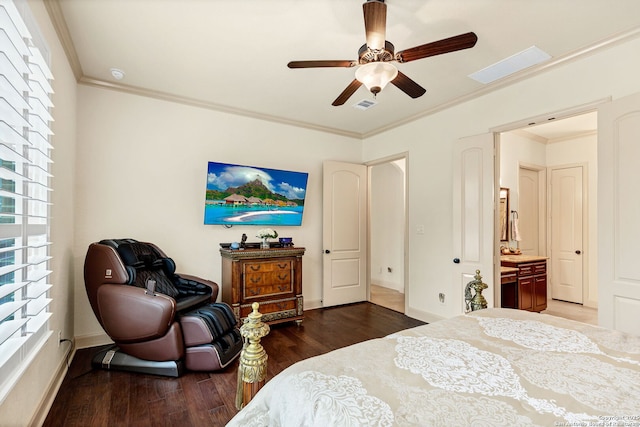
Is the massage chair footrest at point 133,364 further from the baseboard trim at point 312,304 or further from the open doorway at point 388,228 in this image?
the open doorway at point 388,228

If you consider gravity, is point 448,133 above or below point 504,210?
above

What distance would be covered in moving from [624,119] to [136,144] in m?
4.60

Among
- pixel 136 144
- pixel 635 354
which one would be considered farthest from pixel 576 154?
pixel 136 144

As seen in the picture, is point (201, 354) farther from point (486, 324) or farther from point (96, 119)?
point (96, 119)

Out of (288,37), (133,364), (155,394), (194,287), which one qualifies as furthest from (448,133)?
(133,364)

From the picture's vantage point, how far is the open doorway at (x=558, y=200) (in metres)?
4.87

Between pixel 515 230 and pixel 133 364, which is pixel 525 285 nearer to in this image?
pixel 515 230

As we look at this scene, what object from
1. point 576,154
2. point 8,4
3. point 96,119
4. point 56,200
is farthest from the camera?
point 576,154

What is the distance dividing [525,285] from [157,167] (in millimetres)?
5041

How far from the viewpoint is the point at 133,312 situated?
8.46 feet

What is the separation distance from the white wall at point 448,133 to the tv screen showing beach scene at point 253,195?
159 cm

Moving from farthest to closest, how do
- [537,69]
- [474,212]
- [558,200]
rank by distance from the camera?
1. [558,200]
2. [474,212]
3. [537,69]

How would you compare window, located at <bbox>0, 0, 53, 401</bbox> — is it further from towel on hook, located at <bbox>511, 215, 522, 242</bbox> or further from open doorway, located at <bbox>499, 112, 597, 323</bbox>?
towel on hook, located at <bbox>511, 215, 522, 242</bbox>

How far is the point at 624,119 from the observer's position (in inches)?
93.8
